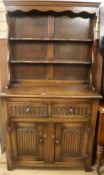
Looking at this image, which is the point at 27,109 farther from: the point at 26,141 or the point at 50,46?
the point at 50,46

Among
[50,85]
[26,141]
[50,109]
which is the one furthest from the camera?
[50,85]

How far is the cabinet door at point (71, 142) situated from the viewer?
2090 mm

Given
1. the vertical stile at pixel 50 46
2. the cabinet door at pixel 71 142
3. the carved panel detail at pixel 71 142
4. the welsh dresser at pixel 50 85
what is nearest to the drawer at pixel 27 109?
the welsh dresser at pixel 50 85

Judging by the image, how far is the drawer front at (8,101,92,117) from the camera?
1.99 meters

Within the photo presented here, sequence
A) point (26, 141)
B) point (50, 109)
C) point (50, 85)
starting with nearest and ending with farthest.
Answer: point (50, 109), point (26, 141), point (50, 85)

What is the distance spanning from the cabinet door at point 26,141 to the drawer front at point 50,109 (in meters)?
0.14

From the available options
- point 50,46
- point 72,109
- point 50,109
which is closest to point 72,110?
point 72,109

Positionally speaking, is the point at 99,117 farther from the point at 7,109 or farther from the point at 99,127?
the point at 7,109

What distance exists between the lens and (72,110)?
201cm

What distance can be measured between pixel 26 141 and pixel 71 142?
520 mm

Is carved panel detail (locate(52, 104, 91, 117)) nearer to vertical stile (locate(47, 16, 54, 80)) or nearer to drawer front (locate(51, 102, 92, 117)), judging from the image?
drawer front (locate(51, 102, 92, 117))

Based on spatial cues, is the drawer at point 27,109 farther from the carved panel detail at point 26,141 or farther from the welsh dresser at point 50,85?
the carved panel detail at point 26,141

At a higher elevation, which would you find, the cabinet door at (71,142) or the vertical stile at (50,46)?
the vertical stile at (50,46)

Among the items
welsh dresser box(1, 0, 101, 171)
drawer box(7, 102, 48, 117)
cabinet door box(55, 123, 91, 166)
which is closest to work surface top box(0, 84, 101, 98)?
welsh dresser box(1, 0, 101, 171)
